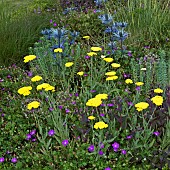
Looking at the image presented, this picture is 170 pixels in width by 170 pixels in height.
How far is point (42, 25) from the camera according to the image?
5.83m

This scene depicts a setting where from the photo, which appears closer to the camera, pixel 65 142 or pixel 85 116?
pixel 65 142

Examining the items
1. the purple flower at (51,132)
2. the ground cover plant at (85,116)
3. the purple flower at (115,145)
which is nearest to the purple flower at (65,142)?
the ground cover plant at (85,116)

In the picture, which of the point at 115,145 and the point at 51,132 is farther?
the point at 51,132

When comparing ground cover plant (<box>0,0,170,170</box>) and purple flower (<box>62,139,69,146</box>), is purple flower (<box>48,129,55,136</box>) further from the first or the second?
purple flower (<box>62,139,69,146</box>)

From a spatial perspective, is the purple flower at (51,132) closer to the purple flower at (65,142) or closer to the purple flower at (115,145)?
the purple flower at (65,142)

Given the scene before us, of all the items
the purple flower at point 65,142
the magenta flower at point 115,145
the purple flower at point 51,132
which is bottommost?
the magenta flower at point 115,145

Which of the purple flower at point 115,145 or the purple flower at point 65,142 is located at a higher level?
the purple flower at point 65,142

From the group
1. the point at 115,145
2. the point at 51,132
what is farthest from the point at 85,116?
the point at 115,145

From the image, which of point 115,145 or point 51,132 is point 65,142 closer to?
point 51,132

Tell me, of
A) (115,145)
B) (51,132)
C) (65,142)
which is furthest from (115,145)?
(51,132)

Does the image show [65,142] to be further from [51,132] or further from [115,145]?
[115,145]

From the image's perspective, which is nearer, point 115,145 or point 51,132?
point 115,145

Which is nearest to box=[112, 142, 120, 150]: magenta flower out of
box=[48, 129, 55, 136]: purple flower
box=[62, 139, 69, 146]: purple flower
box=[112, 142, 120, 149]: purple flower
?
box=[112, 142, 120, 149]: purple flower

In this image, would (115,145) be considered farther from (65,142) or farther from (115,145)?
(65,142)
